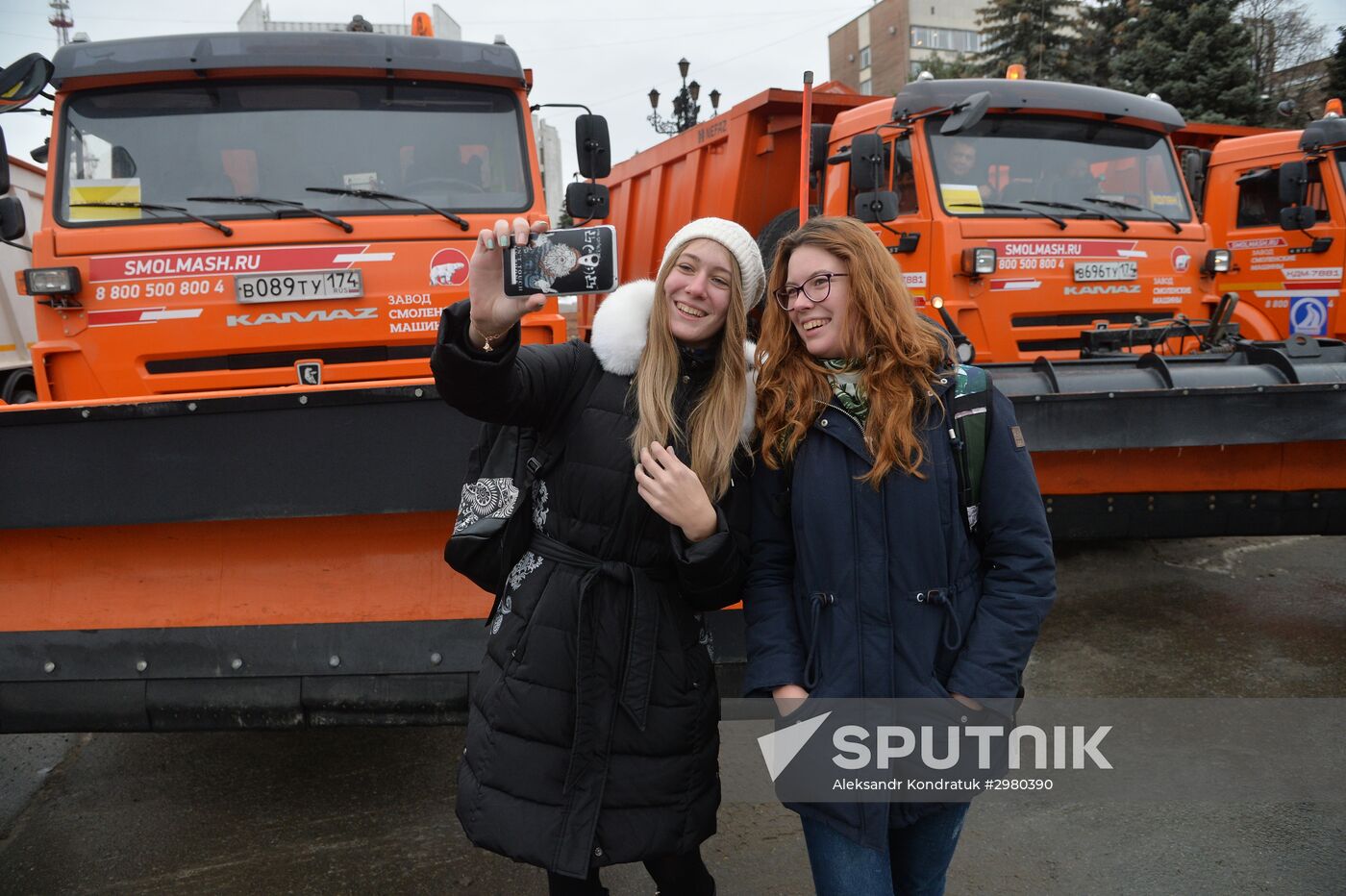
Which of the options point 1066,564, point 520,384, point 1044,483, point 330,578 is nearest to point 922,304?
point 1044,483

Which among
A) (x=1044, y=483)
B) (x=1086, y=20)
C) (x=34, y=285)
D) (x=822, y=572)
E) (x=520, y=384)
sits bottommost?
(x=1044, y=483)

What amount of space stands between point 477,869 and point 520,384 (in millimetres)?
1867

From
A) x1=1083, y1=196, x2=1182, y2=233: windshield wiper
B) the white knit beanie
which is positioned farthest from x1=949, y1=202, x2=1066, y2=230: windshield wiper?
the white knit beanie

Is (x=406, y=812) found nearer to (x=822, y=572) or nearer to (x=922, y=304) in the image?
(x=822, y=572)

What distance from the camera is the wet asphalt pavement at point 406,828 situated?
2.91 meters

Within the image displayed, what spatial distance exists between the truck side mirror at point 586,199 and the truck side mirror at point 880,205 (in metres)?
1.85

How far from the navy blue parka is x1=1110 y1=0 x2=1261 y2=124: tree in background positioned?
20677 millimetres

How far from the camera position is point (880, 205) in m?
5.75

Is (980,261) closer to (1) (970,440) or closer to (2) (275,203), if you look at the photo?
(2) (275,203)

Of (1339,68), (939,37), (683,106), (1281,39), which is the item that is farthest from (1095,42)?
(939,37)

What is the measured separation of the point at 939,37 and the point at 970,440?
53894 millimetres

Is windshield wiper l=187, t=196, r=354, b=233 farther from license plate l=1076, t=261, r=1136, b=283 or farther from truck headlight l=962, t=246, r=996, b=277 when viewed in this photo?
license plate l=1076, t=261, r=1136, b=283

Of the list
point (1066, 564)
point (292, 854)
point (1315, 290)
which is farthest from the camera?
point (1315, 290)

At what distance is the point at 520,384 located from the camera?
6.06 ft
